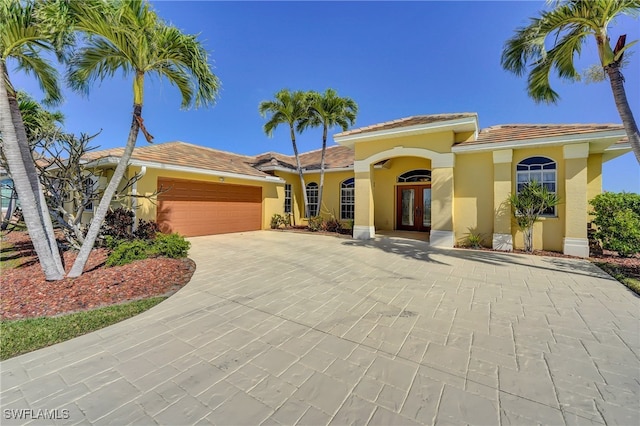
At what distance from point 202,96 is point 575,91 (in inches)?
455

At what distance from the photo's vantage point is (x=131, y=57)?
5461 millimetres

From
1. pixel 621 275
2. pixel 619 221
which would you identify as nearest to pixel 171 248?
pixel 621 275

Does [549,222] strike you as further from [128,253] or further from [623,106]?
[128,253]

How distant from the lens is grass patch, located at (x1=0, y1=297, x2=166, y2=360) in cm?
315

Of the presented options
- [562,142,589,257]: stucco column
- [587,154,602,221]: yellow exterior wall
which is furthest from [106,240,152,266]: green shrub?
[587,154,602,221]: yellow exterior wall

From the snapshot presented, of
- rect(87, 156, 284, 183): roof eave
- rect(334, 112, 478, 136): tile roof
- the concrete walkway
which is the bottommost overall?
the concrete walkway

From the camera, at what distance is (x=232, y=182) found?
46.1ft

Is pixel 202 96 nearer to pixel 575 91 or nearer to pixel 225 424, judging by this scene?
pixel 225 424

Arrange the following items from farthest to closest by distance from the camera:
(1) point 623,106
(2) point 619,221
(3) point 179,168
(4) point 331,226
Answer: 1. (4) point 331,226
2. (3) point 179,168
3. (2) point 619,221
4. (1) point 623,106

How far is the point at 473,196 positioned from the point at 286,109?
10548 millimetres

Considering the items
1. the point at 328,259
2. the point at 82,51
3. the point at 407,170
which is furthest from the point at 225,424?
the point at 407,170

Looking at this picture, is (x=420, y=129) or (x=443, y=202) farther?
(x=420, y=129)

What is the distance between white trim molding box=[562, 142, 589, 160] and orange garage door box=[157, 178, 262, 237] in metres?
14.1

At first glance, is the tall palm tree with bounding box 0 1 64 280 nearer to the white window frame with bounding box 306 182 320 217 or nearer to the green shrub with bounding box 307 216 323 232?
the green shrub with bounding box 307 216 323 232
